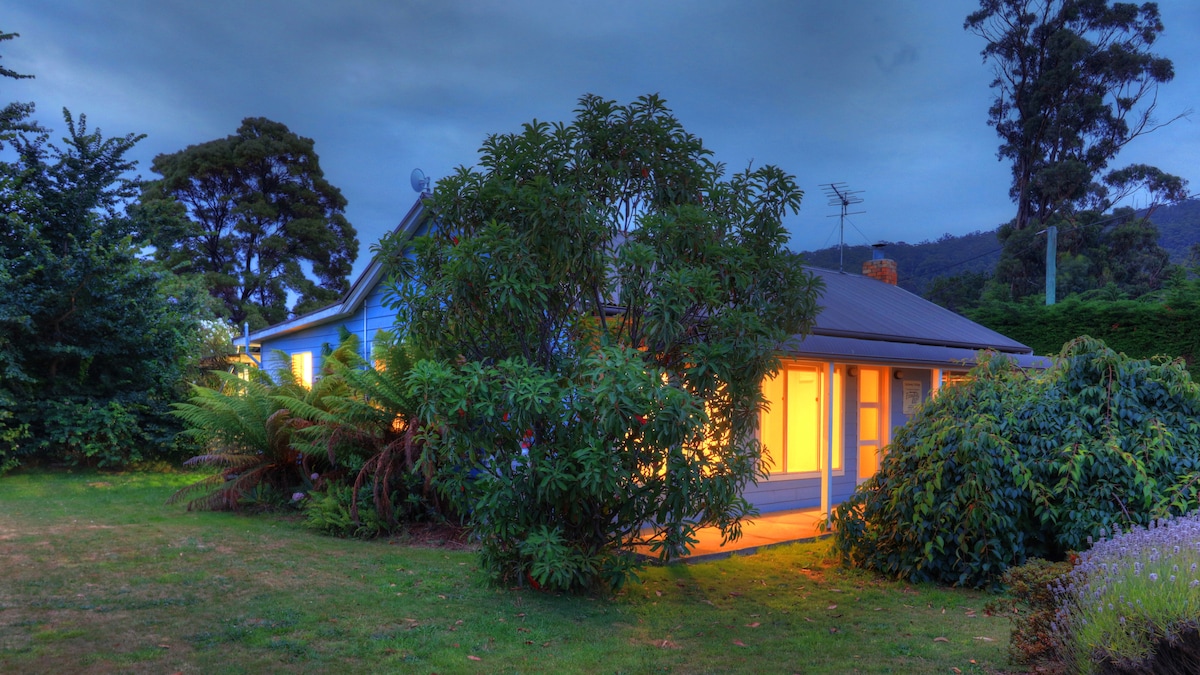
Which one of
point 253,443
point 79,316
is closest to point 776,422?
point 253,443

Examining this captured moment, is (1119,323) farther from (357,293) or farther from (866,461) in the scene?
(357,293)

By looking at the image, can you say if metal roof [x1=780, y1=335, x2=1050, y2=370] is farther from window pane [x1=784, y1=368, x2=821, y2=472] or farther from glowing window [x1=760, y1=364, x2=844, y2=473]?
window pane [x1=784, y1=368, x2=821, y2=472]

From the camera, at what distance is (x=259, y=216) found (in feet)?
101

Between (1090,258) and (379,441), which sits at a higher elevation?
(1090,258)

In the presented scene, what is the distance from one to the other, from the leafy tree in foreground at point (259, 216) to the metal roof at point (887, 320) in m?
21.8

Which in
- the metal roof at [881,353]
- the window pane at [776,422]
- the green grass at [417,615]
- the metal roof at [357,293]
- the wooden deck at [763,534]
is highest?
the metal roof at [357,293]

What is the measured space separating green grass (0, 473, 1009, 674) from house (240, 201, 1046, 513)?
9.90 ft

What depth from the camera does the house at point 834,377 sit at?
1109 cm

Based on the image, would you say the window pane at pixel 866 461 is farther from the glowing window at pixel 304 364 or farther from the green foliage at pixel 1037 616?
the glowing window at pixel 304 364

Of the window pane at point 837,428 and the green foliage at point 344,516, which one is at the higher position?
the window pane at point 837,428

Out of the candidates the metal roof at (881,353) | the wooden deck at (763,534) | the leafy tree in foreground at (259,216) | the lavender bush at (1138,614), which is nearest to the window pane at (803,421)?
the wooden deck at (763,534)

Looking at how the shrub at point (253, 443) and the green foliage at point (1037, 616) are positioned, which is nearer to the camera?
the green foliage at point (1037, 616)

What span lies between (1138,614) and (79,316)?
50.8ft

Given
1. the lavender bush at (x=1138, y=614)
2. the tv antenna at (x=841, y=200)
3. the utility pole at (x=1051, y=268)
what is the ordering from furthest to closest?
1. the utility pole at (x=1051, y=268)
2. the tv antenna at (x=841, y=200)
3. the lavender bush at (x=1138, y=614)
